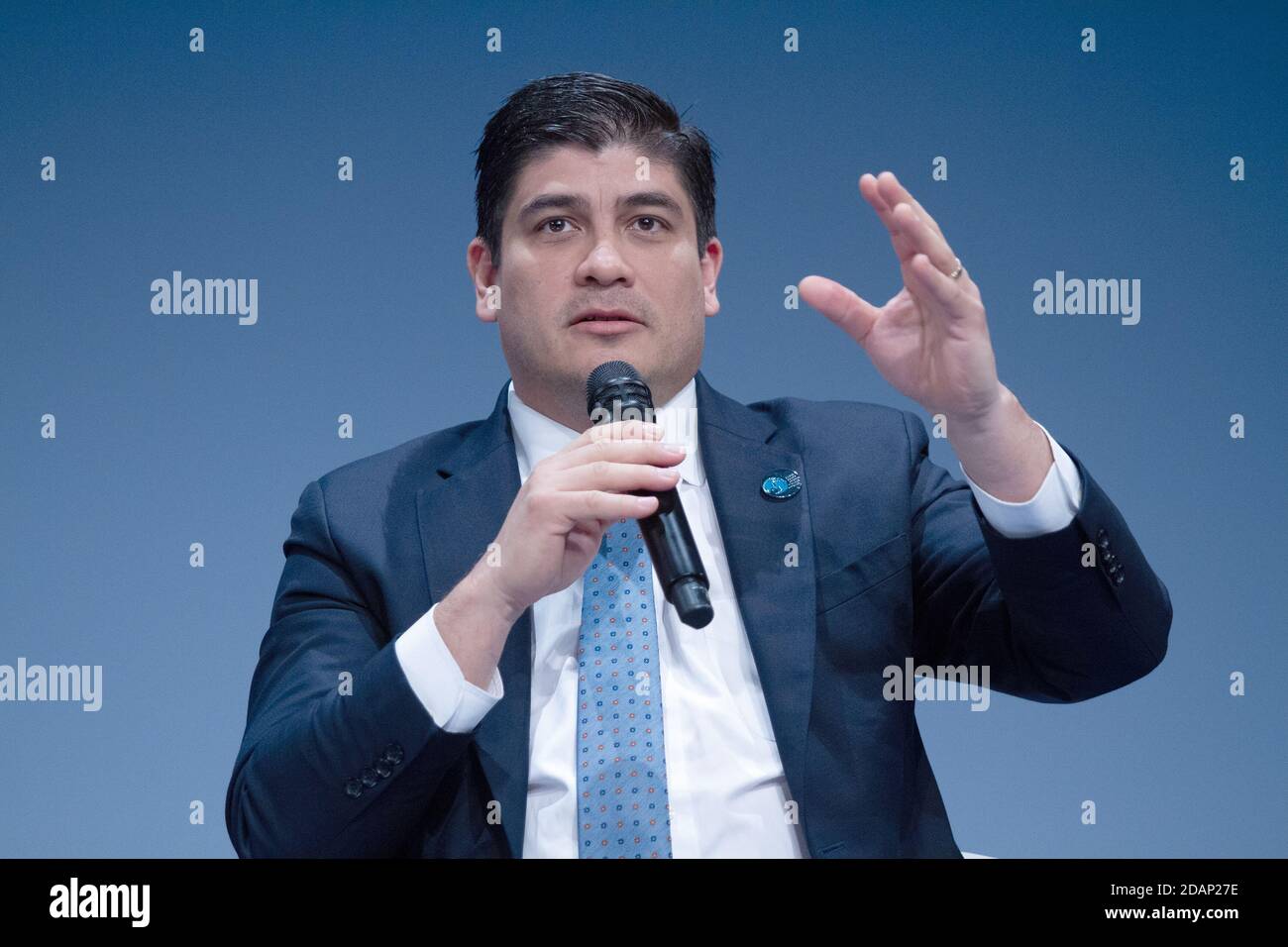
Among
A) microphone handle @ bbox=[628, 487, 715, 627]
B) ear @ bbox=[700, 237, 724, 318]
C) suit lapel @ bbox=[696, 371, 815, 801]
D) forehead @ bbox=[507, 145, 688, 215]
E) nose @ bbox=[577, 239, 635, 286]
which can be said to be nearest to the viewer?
microphone handle @ bbox=[628, 487, 715, 627]

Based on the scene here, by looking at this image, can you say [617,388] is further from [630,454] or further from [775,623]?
[775,623]

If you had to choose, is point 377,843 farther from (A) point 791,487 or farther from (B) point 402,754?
(A) point 791,487

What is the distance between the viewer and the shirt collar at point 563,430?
7.39 feet

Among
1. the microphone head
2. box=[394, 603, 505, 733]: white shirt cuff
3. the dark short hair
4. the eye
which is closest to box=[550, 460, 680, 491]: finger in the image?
the microphone head

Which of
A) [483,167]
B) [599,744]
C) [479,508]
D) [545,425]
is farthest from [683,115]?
[599,744]

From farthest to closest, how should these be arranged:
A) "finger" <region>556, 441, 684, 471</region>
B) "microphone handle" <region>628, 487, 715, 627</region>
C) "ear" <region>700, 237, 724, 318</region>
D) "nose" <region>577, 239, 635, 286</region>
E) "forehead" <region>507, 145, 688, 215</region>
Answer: "ear" <region>700, 237, 724, 318</region> → "forehead" <region>507, 145, 688, 215</region> → "nose" <region>577, 239, 635, 286</region> → "finger" <region>556, 441, 684, 471</region> → "microphone handle" <region>628, 487, 715, 627</region>

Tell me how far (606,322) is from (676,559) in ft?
1.83

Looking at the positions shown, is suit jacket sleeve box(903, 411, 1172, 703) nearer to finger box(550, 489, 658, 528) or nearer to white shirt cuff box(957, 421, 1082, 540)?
white shirt cuff box(957, 421, 1082, 540)

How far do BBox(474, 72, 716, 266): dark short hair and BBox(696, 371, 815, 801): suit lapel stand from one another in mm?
359

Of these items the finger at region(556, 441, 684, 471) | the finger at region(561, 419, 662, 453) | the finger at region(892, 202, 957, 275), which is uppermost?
the finger at region(892, 202, 957, 275)

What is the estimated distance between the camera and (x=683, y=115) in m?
2.45

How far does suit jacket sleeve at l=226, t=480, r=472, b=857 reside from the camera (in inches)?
72.6
